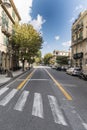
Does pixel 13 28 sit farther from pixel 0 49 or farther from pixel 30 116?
pixel 30 116

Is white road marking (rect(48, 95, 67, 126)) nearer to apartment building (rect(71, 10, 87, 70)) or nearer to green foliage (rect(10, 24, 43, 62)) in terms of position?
green foliage (rect(10, 24, 43, 62))

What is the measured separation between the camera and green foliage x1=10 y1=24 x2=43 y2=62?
50312 millimetres

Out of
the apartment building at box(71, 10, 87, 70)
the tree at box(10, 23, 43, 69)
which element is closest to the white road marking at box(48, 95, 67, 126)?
the tree at box(10, 23, 43, 69)

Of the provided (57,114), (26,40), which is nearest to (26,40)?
(26,40)

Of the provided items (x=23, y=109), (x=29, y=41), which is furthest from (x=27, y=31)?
(x=23, y=109)

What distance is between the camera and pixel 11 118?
7.78 metres

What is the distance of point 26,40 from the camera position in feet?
166

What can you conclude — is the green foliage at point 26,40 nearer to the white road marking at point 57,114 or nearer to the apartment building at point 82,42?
the apartment building at point 82,42

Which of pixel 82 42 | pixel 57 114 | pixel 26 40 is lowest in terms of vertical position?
pixel 57 114

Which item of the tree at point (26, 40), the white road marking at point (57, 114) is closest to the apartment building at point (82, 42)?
the tree at point (26, 40)

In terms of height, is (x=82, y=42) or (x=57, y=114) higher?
(x=82, y=42)

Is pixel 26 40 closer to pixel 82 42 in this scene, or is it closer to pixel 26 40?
pixel 26 40

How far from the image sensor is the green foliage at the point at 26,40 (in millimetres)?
50312

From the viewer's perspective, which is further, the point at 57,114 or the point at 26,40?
the point at 26,40
